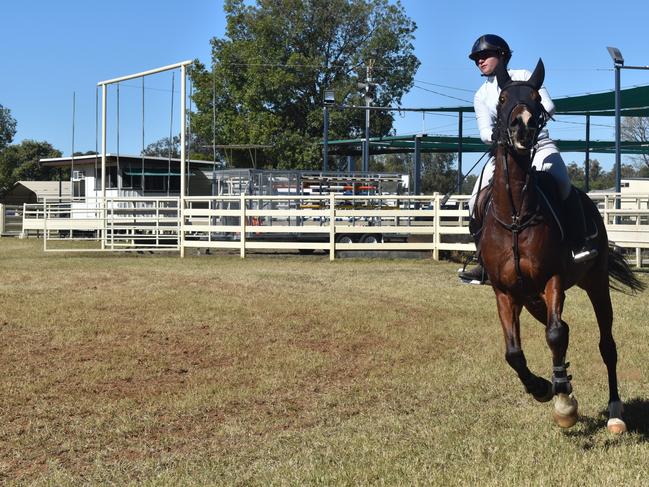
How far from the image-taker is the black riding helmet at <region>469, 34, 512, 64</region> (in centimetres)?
663

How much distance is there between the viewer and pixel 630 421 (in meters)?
6.47

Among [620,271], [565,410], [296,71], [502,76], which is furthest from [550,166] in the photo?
[296,71]

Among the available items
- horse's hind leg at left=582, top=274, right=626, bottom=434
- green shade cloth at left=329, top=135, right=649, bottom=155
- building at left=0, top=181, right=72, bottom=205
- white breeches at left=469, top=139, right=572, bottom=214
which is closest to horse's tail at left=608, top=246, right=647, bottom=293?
horse's hind leg at left=582, top=274, right=626, bottom=434

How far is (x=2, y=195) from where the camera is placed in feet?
241

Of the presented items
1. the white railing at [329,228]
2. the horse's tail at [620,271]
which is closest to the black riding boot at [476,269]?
the horse's tail at [620,271]

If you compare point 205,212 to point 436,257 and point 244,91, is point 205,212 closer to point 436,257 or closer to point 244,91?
point 436,257

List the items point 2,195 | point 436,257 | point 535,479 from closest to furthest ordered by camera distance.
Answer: point 535,479, point 436,257, point 2,195

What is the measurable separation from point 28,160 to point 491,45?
3805 inches

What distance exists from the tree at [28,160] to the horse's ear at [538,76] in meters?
77.3

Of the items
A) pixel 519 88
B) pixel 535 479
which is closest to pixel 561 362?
pixel 535 479

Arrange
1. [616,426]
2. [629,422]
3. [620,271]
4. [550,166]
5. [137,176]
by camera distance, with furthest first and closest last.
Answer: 1. [137,176]
2. [620,271]
3. [550,166]
4. [629,422]
5. [616,426]

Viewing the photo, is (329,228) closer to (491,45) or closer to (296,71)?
(491,45)

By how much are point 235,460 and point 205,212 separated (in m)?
17.3

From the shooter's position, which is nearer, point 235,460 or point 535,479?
point 535,479
